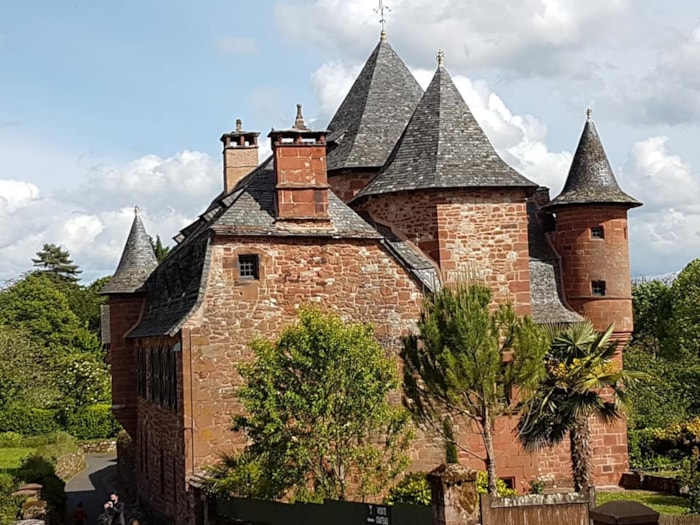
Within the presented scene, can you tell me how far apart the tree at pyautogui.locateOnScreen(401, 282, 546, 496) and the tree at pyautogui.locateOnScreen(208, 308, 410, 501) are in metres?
1.06

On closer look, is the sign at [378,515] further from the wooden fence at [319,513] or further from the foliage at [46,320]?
the foliage at [46,320]

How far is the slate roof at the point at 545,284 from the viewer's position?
30.3 m

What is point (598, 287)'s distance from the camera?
31016 mm

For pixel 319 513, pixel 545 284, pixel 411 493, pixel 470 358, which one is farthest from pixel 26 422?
pixel 470 358

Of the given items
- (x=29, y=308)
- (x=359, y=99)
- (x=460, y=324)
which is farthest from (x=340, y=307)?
(x=29, y=308)

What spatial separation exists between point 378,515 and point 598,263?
15841 mm

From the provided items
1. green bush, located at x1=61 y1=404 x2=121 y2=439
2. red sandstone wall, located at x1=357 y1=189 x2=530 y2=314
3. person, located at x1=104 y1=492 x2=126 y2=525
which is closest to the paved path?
person, located at x1=104 y1=492 x2=126 y2=525

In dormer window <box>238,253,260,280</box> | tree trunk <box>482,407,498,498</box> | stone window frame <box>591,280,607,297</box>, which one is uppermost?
dormer window <box>238,253,260,280</box>

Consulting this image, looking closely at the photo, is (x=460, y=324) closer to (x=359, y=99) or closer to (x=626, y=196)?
(x=626, y=196)

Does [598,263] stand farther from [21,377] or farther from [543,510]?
[21,377]

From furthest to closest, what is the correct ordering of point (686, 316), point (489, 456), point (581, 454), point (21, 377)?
point (686, 316) < point (21, 377) < point (581, 454) < point (489, 456)

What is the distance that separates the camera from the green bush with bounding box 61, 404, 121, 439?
2340 inches

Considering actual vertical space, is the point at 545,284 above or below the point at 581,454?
above

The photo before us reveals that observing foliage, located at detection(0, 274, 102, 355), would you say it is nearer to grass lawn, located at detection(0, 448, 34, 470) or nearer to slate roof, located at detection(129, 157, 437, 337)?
grass lawn, located at detection(0, 448, 34, 470)
